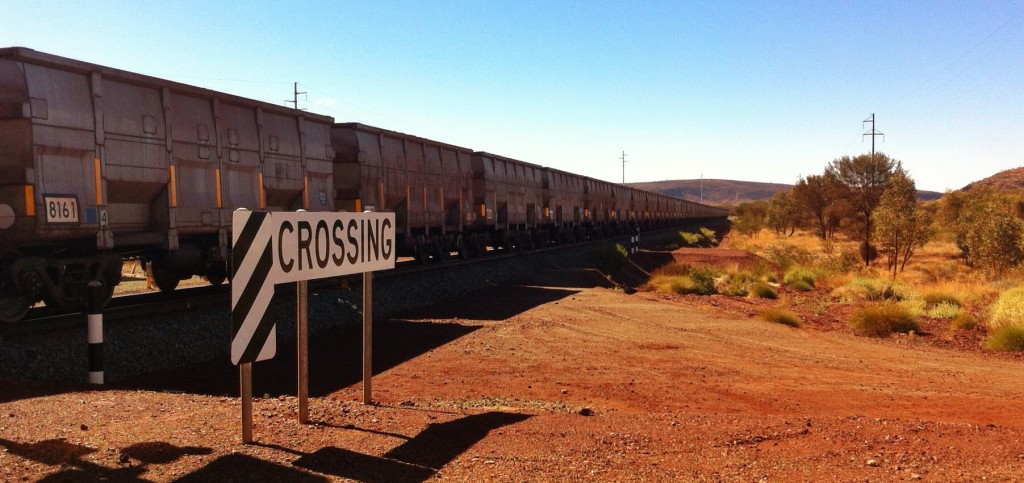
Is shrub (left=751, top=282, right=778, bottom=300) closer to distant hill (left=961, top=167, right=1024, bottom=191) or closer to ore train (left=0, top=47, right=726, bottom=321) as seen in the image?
ore train (left=0, top=47, right=726, bottom=321)

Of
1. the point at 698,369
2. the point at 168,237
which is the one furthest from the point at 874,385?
the point at 168,237

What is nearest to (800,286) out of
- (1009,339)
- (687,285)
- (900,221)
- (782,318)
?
(687,285)

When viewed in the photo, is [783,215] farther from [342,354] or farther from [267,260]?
[267,260]

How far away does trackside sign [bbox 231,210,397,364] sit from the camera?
4.50 meters

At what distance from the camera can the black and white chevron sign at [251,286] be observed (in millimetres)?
4477

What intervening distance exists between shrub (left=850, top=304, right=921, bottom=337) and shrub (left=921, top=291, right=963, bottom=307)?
5.20 meters

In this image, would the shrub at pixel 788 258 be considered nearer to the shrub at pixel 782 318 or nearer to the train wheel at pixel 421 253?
the shrub at pixel 782 318

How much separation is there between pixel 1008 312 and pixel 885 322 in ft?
9.13

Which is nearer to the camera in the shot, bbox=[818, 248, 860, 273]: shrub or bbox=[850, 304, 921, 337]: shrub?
bbox=[850, 304, 921, 337]: shrub

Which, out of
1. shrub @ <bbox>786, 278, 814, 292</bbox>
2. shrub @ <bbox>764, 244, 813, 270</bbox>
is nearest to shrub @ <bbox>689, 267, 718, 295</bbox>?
shrub @ <bbox>786, 278, 814, 292</bbox>

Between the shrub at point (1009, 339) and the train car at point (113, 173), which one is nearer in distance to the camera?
the train car at point (113, 173)

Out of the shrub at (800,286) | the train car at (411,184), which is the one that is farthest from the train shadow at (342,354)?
the shrub at (800,286)

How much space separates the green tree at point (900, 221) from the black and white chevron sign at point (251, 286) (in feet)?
97.0

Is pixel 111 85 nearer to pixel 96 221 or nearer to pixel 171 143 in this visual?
pixel 171 143
